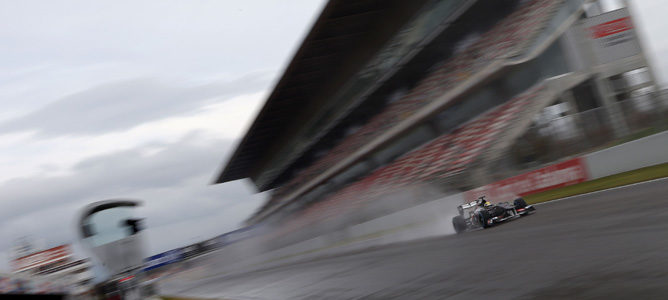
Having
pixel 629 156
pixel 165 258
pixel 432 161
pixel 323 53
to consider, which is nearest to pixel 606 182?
pixel 629 156

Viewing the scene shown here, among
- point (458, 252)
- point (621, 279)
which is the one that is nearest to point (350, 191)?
point (458, 252)

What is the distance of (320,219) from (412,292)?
65.9 ft

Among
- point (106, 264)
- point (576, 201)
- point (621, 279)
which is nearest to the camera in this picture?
point (621, 279)

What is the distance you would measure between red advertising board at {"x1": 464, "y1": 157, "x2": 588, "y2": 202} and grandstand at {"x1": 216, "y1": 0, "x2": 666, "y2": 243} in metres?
0.31

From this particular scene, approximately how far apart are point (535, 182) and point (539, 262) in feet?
37.9

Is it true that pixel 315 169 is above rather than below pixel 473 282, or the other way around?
above

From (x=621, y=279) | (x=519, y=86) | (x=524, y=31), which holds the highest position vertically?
(x=524, y=31)

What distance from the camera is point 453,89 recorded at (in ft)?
70.0

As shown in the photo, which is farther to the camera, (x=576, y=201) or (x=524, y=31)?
(x=524, y=31)

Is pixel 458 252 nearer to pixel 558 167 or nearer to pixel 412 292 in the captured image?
pixel 412 292

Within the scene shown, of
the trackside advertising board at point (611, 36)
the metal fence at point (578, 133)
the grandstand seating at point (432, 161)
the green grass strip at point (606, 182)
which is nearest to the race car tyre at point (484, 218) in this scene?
the green grass strip at point (606, 182)

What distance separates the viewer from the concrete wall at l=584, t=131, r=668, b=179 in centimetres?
1505

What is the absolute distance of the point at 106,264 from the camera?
39.8ft

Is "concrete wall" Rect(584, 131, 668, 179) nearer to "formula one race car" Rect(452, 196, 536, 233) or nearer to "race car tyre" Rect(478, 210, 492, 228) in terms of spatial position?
"formula one race car" Rect(452, 196, 536, 233)
